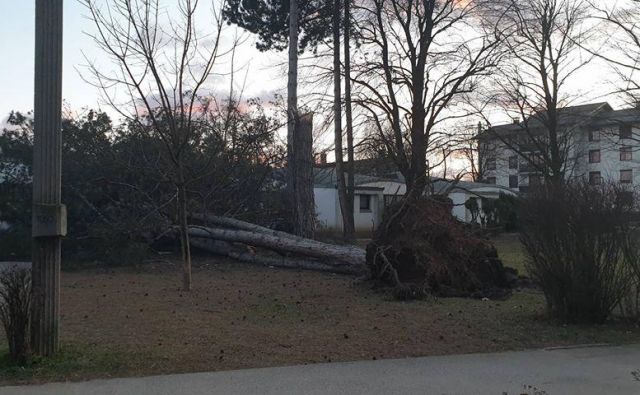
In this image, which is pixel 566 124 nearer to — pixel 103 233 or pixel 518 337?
pixel 103 233

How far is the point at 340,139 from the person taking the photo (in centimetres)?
2584

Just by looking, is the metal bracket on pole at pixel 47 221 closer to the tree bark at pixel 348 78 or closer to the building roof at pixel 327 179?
the tree bark at pixel 348 78

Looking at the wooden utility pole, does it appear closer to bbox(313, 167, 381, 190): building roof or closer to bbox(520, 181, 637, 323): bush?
bbox(520, 181, 637, 323): bush

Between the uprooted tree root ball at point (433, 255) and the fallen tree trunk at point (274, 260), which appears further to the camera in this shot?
the fallen tree trunk at point (274, 260)

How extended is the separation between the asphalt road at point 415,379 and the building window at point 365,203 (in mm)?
34288

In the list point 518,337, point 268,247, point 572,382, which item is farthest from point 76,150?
point 572,382

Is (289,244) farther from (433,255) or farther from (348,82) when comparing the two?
(348,82)

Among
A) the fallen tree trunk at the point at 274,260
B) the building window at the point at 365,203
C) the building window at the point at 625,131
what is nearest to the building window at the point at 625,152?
the building window at the point at 625,131

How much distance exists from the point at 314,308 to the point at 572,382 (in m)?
4.79

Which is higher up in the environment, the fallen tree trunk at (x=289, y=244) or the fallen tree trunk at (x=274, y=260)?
the fallen tree trunk at (x=289, y=244)

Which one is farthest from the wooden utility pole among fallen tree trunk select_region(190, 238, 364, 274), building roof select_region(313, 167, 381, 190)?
building roof select_region(313, 167, 381, 190)

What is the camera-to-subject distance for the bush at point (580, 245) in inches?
320

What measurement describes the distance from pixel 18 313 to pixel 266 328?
11.0 feet

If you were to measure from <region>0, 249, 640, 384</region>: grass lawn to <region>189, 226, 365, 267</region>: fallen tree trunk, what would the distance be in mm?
2059
